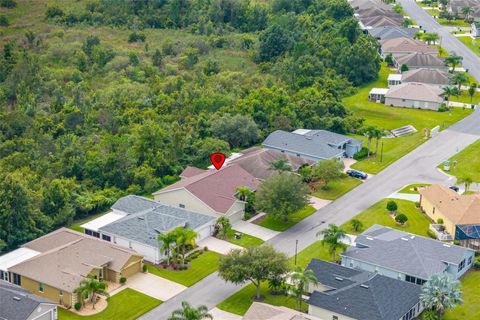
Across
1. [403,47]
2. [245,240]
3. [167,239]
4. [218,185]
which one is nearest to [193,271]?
[167,239]

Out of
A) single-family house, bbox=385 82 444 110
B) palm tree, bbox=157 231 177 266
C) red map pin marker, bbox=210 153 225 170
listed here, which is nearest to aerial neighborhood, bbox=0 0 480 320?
single-family house, bbox=385 82 444 110

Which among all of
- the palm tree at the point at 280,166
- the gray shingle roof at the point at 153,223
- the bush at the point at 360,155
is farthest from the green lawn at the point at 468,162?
the gray shingle roof at the point at 153,223

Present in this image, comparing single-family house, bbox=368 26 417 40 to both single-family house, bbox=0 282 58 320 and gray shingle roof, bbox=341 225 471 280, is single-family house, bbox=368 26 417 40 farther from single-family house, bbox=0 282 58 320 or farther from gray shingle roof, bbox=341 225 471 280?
single-family house, bbox=0 282 58 320

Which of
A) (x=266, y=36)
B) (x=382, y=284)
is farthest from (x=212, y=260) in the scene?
(x=266, y=36)

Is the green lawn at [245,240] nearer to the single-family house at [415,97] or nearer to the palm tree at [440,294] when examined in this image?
the palm tree at [440,294]

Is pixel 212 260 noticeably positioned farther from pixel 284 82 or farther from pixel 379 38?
pixel 379 38

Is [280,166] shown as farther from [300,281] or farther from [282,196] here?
[300,281]
